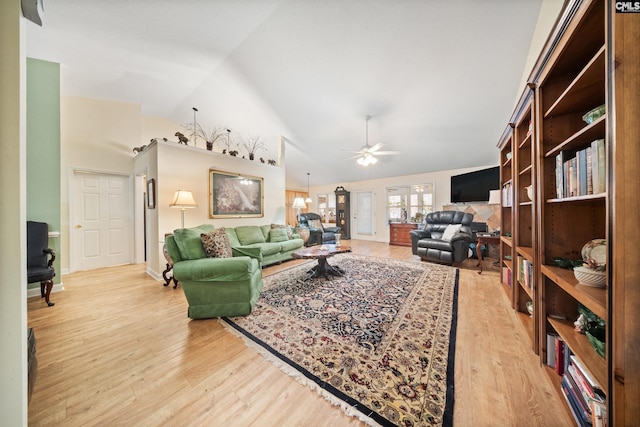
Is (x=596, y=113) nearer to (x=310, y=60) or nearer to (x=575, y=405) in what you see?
(x=575, y=405)

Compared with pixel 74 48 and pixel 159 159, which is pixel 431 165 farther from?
pixel 74 48

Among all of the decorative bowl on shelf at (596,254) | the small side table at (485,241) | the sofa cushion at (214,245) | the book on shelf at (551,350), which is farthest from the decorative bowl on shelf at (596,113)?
the sofa cushion at (214,245)

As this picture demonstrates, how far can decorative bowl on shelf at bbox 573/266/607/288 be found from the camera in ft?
3.19

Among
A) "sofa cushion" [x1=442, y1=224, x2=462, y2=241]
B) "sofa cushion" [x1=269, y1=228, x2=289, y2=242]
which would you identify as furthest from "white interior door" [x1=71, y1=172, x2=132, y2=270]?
"sofa cushion" [x1=442, y1=224, x2=462, y2=241]

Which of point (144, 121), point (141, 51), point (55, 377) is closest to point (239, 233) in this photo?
point (55, 377)

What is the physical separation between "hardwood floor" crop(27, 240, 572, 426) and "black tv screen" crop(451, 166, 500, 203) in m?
3.56

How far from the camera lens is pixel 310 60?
2.74 meters

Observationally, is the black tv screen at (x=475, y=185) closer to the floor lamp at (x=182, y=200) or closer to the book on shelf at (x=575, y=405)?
the book on shelf at (x=575, y=405)

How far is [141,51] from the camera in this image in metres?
2.68

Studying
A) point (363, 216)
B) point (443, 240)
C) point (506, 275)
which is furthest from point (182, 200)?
point (363, 216)

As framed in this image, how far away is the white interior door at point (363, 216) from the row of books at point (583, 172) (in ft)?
19.3

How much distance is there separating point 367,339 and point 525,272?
1610 mm

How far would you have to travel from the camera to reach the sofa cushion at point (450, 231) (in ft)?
12.9

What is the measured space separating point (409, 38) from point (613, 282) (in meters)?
2.78
